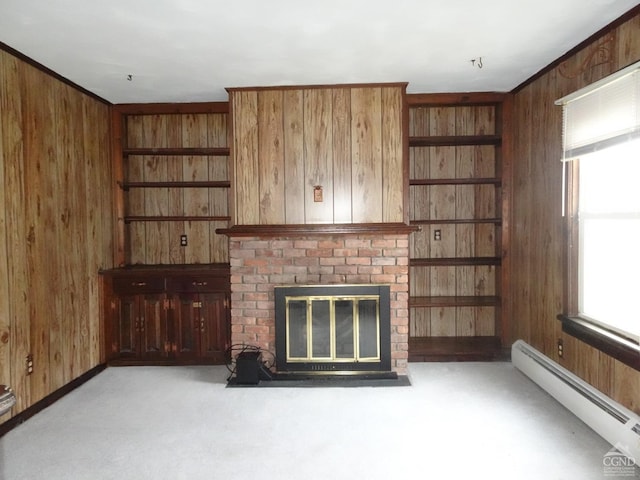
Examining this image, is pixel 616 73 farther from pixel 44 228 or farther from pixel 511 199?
pixel 44 228

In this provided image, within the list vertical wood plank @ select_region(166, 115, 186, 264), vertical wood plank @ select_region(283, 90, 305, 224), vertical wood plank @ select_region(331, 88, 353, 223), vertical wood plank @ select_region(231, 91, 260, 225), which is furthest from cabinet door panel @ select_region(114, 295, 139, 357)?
vertical wood plank @ select_region(331, 88, 353, 223)

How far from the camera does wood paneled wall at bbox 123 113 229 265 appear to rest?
4320 millimetres

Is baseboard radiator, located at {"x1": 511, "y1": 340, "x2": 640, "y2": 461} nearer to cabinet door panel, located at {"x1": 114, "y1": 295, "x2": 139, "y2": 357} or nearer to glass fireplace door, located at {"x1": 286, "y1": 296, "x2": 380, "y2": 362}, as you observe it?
glass fireplace door, located at {"x1": 286, "y1": 296, "x2": 380, "y2": 362}

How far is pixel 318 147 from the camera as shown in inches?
143

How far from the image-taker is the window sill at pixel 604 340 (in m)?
2.33

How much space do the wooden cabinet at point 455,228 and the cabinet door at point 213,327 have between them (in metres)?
1.78

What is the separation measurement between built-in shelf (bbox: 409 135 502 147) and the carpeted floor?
6.95ft

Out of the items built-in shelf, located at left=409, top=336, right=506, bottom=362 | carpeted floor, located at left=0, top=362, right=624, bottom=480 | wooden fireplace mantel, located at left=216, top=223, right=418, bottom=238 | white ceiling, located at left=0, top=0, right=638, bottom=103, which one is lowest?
carpeted floor, located at left=0, top=362, right=624, bottom=480

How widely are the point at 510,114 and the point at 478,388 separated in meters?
2.44

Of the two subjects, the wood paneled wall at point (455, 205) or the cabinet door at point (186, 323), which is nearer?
the cabinet door at point (186, 323)

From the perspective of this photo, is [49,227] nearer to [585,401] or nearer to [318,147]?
[318,147]

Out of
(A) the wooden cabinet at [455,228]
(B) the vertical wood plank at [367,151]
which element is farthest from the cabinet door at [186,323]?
(A) the wooden cabinet at [455,228]

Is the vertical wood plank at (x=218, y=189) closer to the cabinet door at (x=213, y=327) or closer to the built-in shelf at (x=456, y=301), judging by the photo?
the cabinet door at (x=213, y=327)

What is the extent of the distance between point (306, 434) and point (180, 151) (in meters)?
2.85
